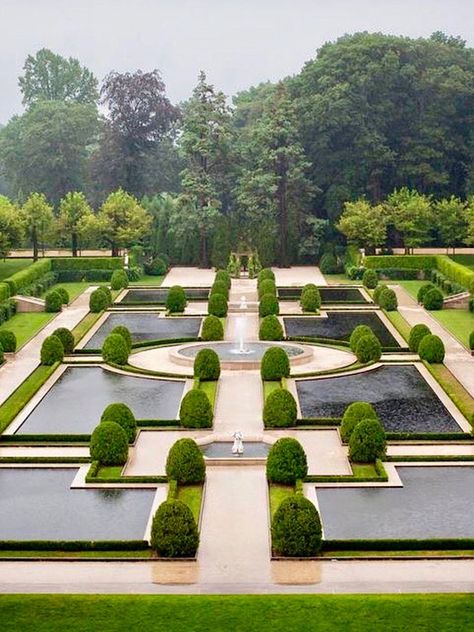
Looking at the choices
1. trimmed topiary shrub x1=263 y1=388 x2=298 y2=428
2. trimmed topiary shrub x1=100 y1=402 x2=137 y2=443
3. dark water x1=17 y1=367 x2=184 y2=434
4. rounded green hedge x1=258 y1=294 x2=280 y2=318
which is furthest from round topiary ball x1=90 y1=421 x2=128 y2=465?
rounded green hedge x1=258 y1=294 x2=280 y2=318

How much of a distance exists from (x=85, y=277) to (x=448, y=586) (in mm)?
52893

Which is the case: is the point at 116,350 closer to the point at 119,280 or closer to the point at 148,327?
the point at 148,327

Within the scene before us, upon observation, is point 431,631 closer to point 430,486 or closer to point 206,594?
point 206,594

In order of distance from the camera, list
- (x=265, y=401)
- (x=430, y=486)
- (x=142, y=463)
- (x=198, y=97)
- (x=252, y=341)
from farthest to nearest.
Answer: (x=198, y=97) < (x=252, y=341) < (x=265, y=401) < (x=142, y=463) < (x=430, y=486)

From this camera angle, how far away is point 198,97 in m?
80.5

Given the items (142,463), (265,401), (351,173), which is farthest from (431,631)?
(351,173)

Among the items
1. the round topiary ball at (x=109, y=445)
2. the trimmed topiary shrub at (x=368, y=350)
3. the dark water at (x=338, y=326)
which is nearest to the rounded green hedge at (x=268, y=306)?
the dark water at (x=338, y=326)

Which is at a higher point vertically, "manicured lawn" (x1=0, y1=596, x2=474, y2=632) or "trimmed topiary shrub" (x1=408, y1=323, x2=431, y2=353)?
"trimmed topiary shrub" (x1=408, y1=323, x2=431, y2=353)

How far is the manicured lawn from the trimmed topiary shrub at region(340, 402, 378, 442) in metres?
10.9

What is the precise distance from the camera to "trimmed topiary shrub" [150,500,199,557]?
25.1 metres

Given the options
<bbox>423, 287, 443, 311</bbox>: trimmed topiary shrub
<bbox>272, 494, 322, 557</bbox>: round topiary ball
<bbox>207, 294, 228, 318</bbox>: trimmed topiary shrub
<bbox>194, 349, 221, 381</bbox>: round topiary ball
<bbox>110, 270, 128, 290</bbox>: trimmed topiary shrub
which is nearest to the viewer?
<bbox>272, 494, 322, 557</bbox>: round topiary ball

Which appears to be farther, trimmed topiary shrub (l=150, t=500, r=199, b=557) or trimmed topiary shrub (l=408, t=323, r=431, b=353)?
trimmed topiary shrub (l=408, t=323, r=431, b=353)

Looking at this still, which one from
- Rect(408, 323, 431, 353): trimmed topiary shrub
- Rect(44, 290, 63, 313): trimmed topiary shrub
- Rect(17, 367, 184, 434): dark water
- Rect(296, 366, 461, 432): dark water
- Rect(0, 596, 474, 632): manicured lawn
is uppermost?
Rect(408, 323, 431, 353): trimmed topiary shrub

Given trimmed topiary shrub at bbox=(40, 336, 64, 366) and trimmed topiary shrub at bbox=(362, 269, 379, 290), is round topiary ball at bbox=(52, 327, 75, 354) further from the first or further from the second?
trimmed topiary shrub at bbox=(362, 269, 379, 290)
